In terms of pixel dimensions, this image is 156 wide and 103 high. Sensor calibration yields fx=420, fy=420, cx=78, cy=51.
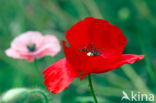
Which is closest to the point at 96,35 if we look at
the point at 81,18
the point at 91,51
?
the point at 91,51

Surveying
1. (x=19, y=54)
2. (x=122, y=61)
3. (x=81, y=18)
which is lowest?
(x=122, y=61)

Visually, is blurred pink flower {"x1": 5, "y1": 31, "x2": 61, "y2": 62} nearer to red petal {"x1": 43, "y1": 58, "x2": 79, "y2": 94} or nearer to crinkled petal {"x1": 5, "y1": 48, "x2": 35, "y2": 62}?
crinkled petal {"x1": 5, "y1": 48, "x2": 35, "y2": 62}

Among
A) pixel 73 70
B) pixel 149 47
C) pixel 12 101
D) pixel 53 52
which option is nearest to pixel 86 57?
pixel 73 70

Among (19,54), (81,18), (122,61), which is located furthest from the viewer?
(81,18)

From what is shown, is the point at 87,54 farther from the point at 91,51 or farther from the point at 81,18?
the point at 81,18

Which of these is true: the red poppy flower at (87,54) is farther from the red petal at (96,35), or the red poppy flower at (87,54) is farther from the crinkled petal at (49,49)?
the crinkled petal at (49,49)

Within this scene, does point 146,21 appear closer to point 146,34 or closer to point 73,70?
point 146,34
